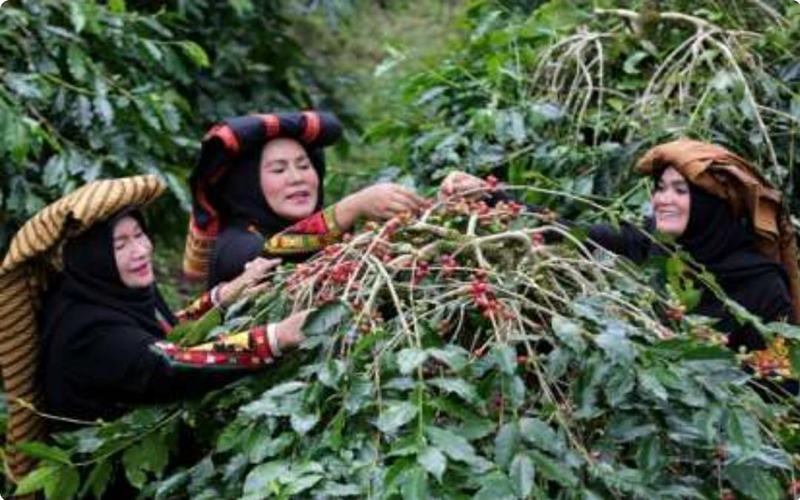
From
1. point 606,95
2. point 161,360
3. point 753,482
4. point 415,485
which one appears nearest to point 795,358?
point 753,482

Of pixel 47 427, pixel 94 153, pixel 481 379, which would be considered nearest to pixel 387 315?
pixel 481 379

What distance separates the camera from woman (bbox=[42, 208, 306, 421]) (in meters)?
3.31

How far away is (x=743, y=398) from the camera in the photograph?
9.12 ft

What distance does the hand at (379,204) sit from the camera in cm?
333

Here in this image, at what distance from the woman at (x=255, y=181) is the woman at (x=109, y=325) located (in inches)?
12.9

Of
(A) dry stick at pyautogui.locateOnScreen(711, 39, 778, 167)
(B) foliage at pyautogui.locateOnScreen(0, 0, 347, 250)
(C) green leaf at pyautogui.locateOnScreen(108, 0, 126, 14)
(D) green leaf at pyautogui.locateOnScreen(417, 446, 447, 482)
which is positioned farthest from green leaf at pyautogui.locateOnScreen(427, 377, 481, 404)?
(C) green leaf at pyautogui.locateOnScreen(108, 0, 126, 14)

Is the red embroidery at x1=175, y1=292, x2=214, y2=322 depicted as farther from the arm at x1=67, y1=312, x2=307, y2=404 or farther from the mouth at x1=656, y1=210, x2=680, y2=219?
the mouth at x1=656, y1=210, x2=680, y2=219

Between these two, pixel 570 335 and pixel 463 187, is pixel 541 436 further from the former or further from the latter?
pixel 463 187

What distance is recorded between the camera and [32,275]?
11.7 ft

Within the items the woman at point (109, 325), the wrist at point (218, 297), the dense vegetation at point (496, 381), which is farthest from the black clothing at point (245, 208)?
the dense vegetation at point (496, 381)

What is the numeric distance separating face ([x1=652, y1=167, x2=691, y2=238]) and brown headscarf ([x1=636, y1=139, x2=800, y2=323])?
0.03 meters

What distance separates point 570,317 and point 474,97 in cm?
228

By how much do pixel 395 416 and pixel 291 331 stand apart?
39 centimetres

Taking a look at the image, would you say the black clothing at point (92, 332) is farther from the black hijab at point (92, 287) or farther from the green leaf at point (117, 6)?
the green leaf at point (117, 6)
